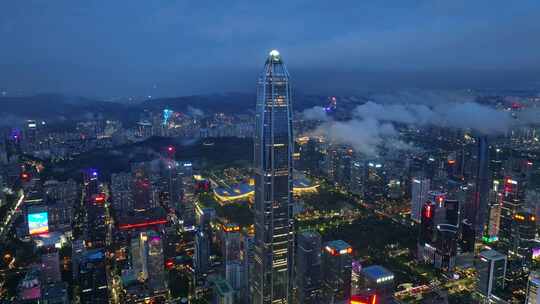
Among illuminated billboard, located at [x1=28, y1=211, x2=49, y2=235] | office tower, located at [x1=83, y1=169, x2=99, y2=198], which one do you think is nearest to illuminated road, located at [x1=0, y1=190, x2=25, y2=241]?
illuminated billboard, located at [x1=28, y1=211, x2=49, y2=235]

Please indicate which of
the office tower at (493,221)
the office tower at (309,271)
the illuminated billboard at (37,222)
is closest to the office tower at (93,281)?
the illuminated billboard at (37,222)

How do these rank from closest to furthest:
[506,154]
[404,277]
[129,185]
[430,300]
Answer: [430,300] < [404,277] < [506,154] < [129,185]

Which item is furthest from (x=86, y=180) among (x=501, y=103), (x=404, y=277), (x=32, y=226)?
(x=501, y=103)

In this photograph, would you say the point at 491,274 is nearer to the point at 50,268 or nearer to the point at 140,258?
the point at 140,258

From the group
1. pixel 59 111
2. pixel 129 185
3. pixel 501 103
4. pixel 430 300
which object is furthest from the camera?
pixel 59 111

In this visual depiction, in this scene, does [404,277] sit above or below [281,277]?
below

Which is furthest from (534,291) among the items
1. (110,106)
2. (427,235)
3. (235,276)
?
(110,106)

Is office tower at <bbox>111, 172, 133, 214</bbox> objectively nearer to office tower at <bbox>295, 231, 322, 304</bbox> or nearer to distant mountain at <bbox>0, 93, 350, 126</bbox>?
distant mountain at <bbox>0, 93, 350, 126</bbox>

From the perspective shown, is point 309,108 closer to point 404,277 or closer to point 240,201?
point 240,201
